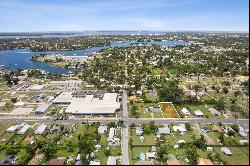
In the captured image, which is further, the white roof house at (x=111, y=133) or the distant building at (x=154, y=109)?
the distant building at (x=154, y=109)

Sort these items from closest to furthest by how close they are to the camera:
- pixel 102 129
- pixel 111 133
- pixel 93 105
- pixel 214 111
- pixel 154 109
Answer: pixel 111 133 → pixel 102 129 → pixel 214 111 → pixel 154 109 → pixel 93 105

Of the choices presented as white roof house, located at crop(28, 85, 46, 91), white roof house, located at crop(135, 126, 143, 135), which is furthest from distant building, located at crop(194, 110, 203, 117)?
white roof house, located at crop(28, 85, 46, 91)

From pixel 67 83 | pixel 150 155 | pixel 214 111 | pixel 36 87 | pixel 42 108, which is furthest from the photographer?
pixel 67 83

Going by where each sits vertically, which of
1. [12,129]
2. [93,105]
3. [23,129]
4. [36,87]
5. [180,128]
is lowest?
[180,128]

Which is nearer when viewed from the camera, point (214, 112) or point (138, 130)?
point (138, 130)

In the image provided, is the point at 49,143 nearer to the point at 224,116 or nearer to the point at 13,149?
the point at 13,149

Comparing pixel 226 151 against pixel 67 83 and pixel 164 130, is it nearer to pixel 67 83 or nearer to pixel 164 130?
pixel 164 130

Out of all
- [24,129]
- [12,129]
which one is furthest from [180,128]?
[12,129]

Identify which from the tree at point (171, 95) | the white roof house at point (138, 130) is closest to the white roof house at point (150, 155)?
the white roof house at point (138, 130)

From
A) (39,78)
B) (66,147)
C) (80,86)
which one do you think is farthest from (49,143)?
(39,78)

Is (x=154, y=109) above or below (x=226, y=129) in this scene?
above

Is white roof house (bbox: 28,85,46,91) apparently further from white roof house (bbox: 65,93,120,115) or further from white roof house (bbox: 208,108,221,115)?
white roof house (bbox: 208,108,221,115)

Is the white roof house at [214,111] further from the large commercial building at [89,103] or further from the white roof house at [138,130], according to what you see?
the large commercial building at [89,103]
